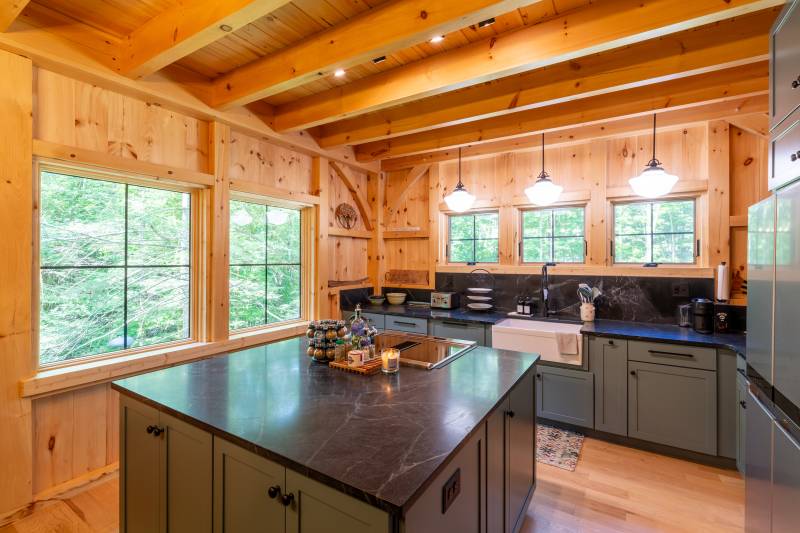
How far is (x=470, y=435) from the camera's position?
122 centimetres

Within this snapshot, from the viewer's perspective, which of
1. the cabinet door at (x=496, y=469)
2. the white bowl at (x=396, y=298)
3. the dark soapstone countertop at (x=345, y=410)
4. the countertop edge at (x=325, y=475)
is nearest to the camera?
the countertop edge at (x=325, y=475)

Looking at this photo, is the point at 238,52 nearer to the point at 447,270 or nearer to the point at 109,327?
the point at 109,327

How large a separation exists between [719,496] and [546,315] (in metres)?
1.69

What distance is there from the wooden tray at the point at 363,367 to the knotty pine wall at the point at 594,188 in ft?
7.97

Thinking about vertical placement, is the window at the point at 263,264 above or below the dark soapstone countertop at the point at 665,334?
above

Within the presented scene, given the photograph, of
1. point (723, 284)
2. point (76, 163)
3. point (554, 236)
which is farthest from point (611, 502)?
point (76, 163)

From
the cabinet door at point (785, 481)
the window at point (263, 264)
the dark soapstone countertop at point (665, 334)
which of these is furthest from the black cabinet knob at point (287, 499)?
the dark soapstone countertop at point (665, 334)

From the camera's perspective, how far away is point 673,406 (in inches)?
105

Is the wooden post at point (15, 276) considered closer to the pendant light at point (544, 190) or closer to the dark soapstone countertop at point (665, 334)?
the pendant light at point (544, 190)

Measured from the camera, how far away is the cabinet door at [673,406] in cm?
257

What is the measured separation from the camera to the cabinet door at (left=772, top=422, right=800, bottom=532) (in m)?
1.29

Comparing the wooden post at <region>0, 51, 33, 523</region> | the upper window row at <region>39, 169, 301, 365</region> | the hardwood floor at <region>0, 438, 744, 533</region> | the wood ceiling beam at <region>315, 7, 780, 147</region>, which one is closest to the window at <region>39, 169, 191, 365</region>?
the upper window row at <region>39, 169, 301, 365</region>

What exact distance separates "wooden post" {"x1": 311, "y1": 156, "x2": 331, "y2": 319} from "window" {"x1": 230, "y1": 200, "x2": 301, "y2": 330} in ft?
0.66

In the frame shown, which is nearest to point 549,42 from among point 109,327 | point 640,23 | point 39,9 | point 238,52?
point 640,23
